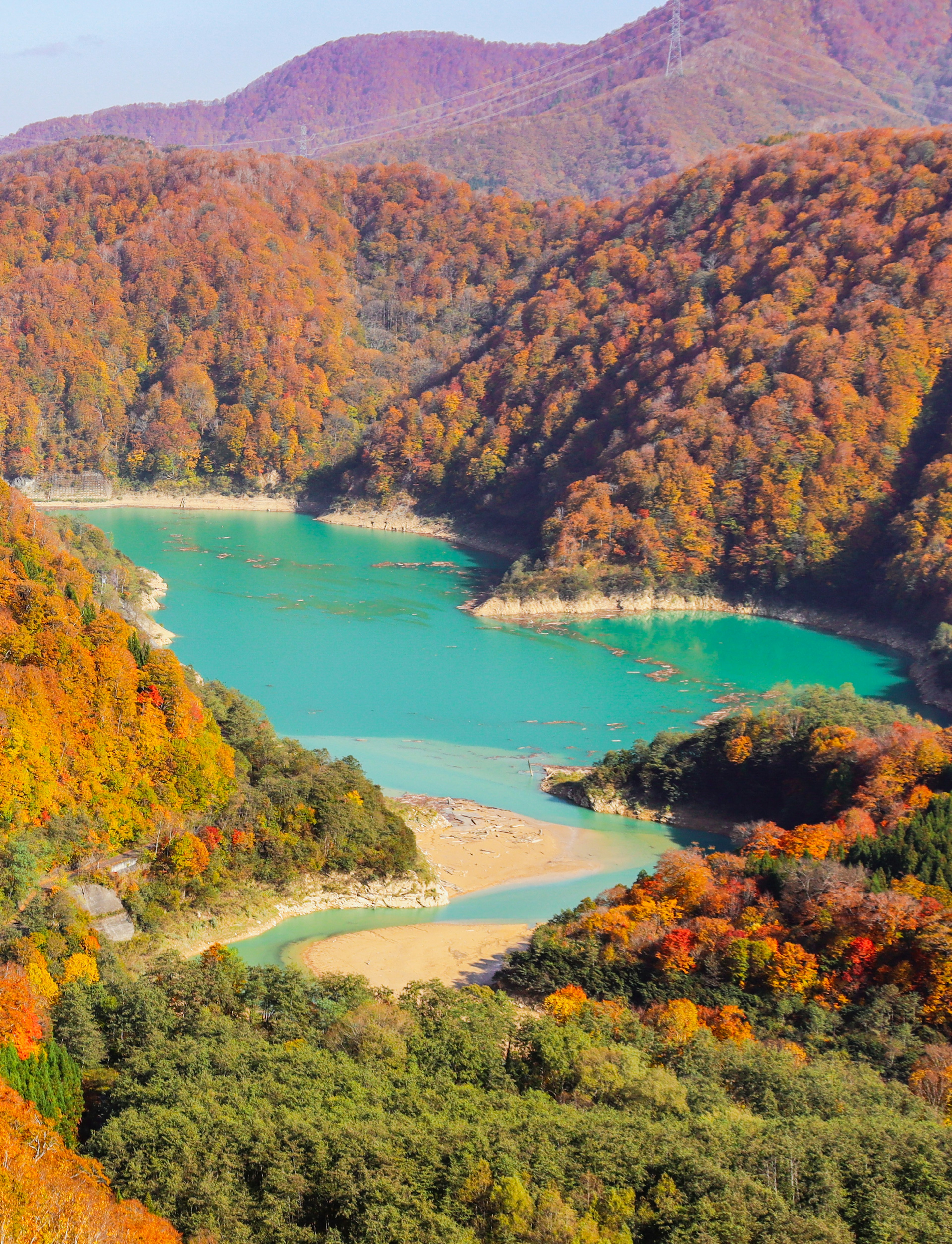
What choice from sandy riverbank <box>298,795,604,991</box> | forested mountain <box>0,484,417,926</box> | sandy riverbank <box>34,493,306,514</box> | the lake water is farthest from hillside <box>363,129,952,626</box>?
forested mountain <box>0,484,417,926</box>

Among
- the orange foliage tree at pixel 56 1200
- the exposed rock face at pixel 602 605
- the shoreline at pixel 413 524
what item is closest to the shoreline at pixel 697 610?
the exposed rock face at pixel 602 605

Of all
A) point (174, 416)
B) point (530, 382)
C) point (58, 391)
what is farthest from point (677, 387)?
point (58, 391)

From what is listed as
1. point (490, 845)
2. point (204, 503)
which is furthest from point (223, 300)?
point (490, 845)

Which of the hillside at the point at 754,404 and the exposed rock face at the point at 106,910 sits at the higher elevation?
the hillside at the point at 754,404

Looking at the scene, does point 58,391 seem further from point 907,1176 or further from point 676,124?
point 676,124

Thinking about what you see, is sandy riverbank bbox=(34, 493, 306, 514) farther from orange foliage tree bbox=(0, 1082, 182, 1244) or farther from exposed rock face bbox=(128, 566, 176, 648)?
orange foliage tree bbox=(0, 1082, 182, 1244)

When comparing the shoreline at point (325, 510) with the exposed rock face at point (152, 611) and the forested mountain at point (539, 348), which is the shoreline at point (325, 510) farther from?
the exposed rock face at point (152, 611)
